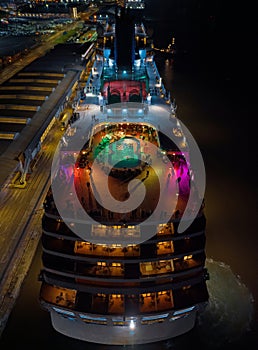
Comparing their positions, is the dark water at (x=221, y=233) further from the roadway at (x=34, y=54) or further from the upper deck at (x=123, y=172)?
the roadway at (x=34, y=54)

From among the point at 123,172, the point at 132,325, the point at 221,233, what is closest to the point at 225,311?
the point at 132,325

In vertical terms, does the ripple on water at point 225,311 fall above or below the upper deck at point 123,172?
below

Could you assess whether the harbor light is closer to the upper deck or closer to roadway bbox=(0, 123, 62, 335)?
the upper deck

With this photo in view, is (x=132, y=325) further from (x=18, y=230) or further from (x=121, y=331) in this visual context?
(x=18, y=230)

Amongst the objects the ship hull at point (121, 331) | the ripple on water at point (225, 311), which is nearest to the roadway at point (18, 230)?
the ship hull at point (121, 331)

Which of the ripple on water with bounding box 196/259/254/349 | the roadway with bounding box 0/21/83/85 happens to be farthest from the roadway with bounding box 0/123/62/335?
the roadway with bounding box 0/21/83/85

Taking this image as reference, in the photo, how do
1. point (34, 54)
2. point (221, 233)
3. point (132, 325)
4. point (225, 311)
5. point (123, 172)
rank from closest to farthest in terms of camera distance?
point (132, 325) < point (225, 311) < point (123, 172) < point (221, 233) < point (34, 54)

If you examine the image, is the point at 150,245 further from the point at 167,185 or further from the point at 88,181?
the point at 88,181

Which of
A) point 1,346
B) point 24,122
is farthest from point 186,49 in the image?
point 1,346

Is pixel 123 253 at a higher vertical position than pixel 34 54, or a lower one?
lower
